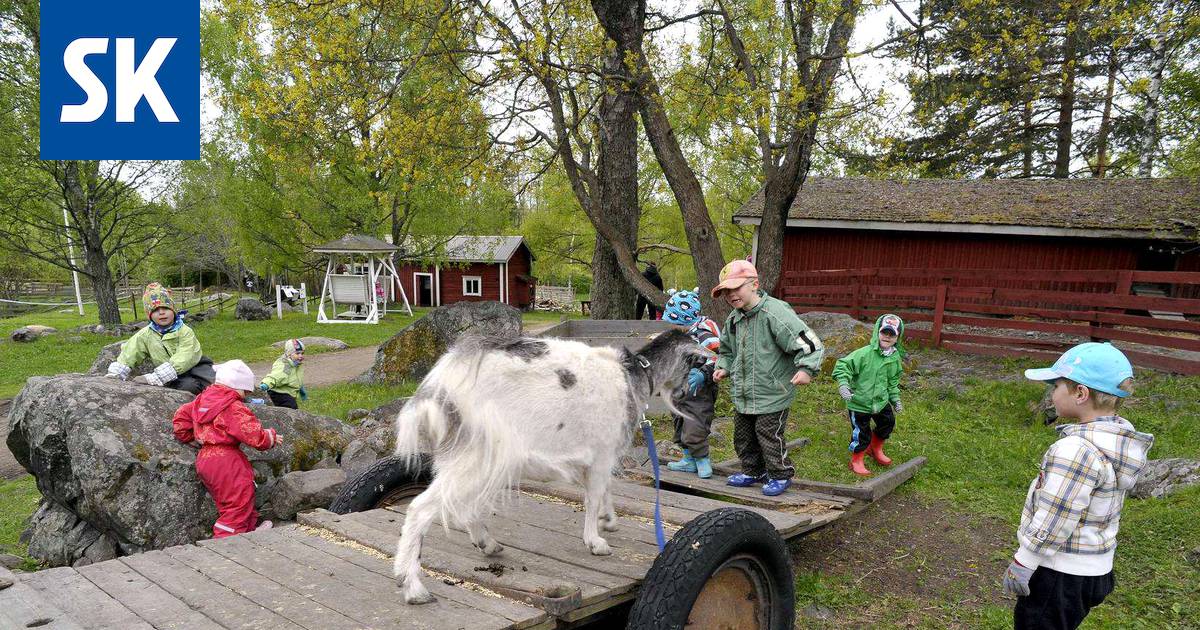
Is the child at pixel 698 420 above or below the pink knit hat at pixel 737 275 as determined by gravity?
below

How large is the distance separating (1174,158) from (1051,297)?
22.8 ft

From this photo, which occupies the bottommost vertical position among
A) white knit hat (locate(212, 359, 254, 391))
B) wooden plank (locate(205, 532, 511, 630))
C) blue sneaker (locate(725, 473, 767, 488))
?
blue sneaker (locate(725, 473, 767, 488))

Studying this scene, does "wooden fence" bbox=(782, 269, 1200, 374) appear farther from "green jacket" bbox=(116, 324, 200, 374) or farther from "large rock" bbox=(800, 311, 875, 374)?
"green jacket" bbox=(116, 324, 200, 374)

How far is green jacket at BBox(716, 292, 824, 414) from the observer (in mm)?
4695

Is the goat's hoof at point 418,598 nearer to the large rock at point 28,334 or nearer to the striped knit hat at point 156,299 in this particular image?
the striped knit hat at point 156,299

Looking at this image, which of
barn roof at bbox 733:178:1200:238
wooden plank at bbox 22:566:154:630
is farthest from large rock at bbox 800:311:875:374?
wooden plank at bbox 22:566:154:630

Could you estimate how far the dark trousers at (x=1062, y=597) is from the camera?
2828 millimetres

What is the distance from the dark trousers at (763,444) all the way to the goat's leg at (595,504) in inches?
70.3

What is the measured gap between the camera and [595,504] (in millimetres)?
3576

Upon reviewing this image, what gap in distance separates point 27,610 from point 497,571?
1983mm

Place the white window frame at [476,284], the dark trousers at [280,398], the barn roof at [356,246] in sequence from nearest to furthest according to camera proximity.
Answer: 1. the dark trousers at [280,398]
2. the barn roof at [356,246]
3. the white window frame at [476,284]

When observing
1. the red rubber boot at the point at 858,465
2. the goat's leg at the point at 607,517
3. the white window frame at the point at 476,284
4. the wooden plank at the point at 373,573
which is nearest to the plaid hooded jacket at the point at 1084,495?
the goat's leg at the point at 607,517

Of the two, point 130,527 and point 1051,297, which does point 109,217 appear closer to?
point 130,527

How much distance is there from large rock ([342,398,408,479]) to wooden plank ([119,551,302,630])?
239cm
